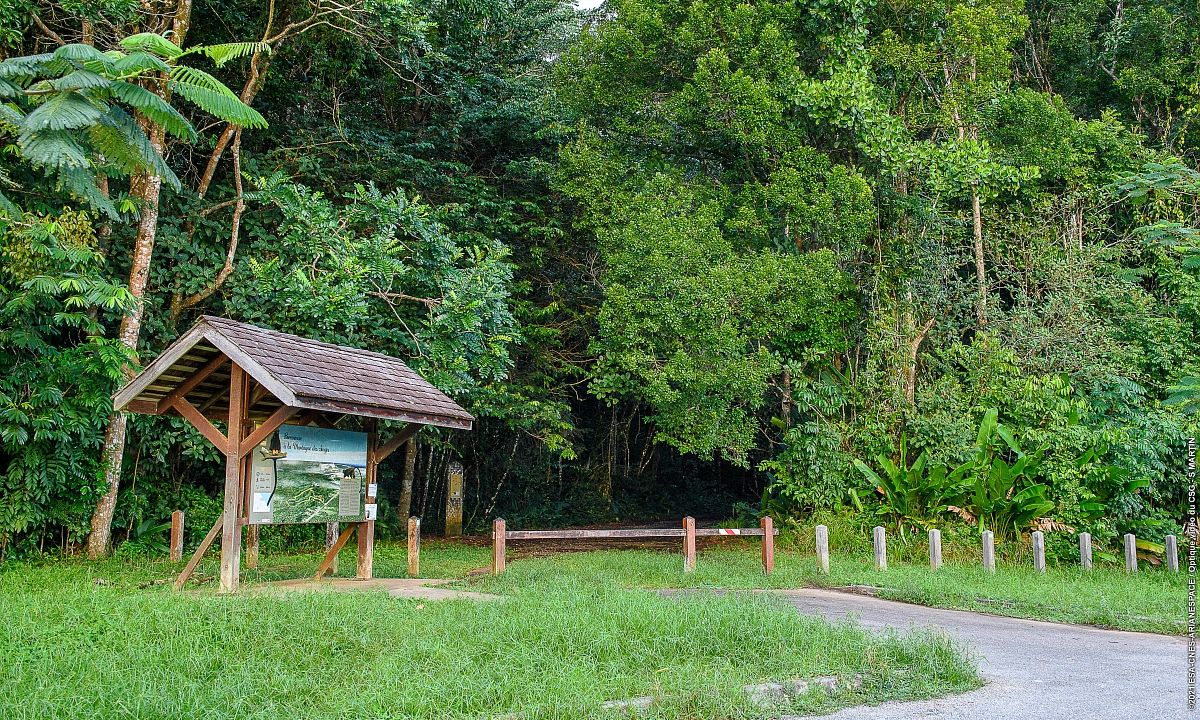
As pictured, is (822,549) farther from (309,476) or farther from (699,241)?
(309,476)

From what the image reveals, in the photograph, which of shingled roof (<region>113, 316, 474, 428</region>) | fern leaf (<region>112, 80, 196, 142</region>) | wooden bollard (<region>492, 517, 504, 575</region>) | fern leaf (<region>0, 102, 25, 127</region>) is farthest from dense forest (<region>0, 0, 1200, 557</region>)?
fern leaf (<region>0, 102, 25, 127</region>)

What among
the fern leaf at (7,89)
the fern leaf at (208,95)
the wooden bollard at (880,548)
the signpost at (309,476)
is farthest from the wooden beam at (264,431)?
the wooden bollard at (880,548)

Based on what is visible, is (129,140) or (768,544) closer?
(129,140)

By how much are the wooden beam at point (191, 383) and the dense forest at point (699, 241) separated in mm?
2854

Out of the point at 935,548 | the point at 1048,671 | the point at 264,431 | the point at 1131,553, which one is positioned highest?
the point at 264,431

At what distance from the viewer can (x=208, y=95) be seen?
12.5 feet

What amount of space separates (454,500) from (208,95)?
19132 mm

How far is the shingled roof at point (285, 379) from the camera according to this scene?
927 cm

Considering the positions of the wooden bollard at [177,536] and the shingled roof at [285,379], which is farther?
the wooden bollard at [177,536]

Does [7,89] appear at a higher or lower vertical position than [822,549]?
higher

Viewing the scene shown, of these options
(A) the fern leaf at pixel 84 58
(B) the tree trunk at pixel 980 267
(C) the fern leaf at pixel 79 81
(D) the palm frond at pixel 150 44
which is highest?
(B) the tree trunk at pixel 980 267

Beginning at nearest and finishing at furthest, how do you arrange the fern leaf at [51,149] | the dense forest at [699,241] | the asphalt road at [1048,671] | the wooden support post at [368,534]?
the fern leaf at [51,149] → the asphalt road at [1048,671] → the wooden support post at [368,534] → the dense forest at [699,241]

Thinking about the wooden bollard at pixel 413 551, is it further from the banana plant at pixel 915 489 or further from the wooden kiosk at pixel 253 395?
the banana plant at pixel 915 489

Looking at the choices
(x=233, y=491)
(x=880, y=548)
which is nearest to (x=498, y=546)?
(x=233, y=491)
